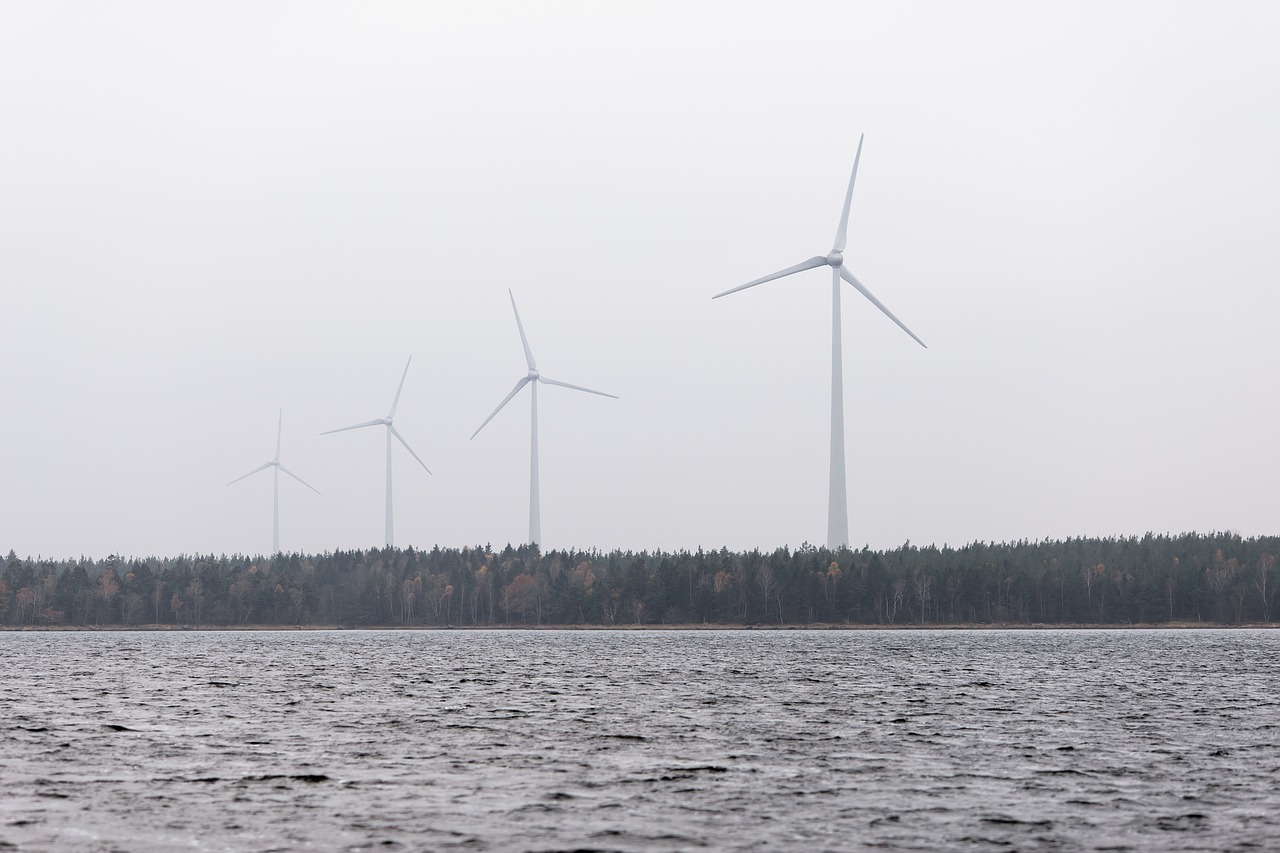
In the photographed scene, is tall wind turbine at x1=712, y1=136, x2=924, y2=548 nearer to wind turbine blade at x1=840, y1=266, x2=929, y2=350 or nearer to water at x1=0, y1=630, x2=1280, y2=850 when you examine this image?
wind turbine blade at x1=840, y1=266, x2=929, y2=350

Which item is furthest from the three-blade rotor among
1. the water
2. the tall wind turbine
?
the water

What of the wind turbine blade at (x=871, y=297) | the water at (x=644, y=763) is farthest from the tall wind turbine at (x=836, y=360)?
the water at (x=644, y=763)

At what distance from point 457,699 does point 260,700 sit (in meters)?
9.85

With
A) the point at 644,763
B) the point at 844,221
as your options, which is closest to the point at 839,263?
the point at 844,221

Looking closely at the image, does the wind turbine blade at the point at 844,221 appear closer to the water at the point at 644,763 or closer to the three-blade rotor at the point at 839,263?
the three-blade rotor at the point at 839,263

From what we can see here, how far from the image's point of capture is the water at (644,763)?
30.7 metres

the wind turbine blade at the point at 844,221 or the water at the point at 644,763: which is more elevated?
the wind turbine blade at the point at 844,221

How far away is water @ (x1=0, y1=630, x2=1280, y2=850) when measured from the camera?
30.7 metres

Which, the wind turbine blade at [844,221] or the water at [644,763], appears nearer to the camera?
the water at [644,763]

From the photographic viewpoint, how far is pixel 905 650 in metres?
156

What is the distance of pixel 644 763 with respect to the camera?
44406mm

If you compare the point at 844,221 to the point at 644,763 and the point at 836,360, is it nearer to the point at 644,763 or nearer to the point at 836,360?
the point at 836,360

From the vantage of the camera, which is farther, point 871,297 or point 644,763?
point 871,297

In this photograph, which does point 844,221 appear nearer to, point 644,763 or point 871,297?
point 871,297
